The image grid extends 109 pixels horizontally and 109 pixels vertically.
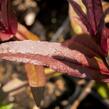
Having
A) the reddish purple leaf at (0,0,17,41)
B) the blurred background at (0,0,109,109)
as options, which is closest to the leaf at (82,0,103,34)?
the reddish purple leaf at (0,0,17,41)

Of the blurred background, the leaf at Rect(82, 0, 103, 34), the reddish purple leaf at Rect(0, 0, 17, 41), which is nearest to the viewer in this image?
the leaf at Rect(82, 0, 103, 34)

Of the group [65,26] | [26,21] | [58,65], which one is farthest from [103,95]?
[58,65]

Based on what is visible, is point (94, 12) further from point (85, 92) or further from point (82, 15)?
point (85, 92)

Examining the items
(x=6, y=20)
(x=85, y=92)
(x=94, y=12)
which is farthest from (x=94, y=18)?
(x=85, y=92)

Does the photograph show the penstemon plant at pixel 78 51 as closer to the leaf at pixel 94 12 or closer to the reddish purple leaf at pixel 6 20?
the leaf at pixel 94 12

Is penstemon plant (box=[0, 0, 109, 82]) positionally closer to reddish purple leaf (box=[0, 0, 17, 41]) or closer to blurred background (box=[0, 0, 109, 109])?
reddish purple leaf (box=[0, 0, 17, 41])

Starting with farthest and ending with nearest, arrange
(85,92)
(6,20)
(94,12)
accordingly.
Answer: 1. (85,92)
2. (6,20)
3. (94,12)
